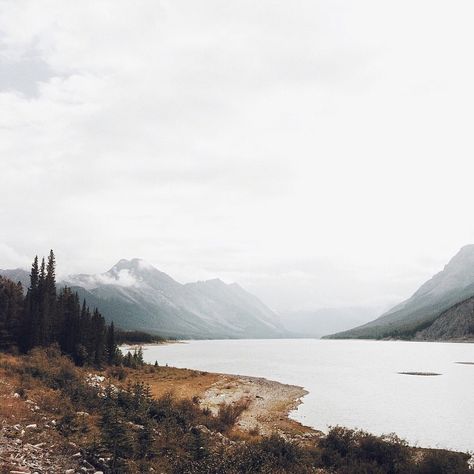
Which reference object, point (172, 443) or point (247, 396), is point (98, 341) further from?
point (172, 443)

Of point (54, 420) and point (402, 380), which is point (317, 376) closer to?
point (402, 380)

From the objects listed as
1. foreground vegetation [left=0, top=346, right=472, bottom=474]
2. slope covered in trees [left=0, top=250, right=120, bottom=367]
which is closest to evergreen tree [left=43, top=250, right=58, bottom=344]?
slope covered in trees [left=0, top=250, right=120, bottom=367]

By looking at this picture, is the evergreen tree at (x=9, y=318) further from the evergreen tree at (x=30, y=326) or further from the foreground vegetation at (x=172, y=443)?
the foreground vegetation at (x=172, y=443)

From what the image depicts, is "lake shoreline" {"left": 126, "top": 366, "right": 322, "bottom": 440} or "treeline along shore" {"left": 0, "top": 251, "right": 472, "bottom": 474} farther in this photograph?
"lake shoreline" {"left": 126, "top": 366, "right": 322, "bottom": 440}

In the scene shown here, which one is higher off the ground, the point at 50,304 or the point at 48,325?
the point at 50,304

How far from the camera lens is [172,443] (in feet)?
88.8

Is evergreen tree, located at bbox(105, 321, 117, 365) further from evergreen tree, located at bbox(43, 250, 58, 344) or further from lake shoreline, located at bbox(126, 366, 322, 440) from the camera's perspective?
evergreen tree, located at bbox(43, 250, 58, 344)

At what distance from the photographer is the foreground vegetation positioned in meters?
22.1

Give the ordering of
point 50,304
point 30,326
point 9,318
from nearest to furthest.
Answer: point 30,326
point 9,318
point 50,304

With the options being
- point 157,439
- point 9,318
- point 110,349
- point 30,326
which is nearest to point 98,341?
Answer: point 110,349

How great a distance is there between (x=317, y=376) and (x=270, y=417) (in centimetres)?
5535

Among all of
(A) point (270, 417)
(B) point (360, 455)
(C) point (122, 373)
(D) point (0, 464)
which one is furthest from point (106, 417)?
(C) point (122, 373)

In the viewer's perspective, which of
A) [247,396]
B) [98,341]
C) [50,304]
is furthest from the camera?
[50,304]

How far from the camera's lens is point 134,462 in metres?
21.5
